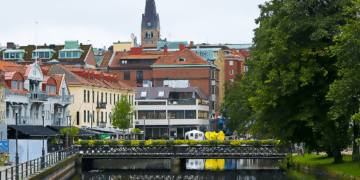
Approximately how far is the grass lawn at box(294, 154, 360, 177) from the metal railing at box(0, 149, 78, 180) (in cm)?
2113

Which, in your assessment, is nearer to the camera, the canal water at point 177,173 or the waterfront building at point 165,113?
the canal water at point 177,173

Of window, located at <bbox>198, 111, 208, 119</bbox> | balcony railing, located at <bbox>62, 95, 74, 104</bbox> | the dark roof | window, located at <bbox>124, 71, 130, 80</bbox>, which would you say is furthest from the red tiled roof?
balcony railing, located at <bbox>62, 95, 74, 104</bbox>

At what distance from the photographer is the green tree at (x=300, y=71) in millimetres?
46344

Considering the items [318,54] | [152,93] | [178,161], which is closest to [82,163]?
[178,161]

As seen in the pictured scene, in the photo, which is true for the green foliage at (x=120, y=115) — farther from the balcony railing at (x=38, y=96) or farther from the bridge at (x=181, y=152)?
the bridge at (x=181, y=152)

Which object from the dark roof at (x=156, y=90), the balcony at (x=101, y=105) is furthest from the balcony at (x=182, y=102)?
the balcony at (x=101, y=105)

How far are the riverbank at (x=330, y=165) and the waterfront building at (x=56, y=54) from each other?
286 ft

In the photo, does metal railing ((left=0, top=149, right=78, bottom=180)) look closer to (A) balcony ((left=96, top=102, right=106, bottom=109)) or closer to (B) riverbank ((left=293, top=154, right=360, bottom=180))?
(B) riverbank ((left=293, top=154, right=360, bottom=180))

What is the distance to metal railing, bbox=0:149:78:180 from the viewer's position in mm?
35188

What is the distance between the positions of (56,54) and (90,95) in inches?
1921

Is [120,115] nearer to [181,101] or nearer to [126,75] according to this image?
[181,101]

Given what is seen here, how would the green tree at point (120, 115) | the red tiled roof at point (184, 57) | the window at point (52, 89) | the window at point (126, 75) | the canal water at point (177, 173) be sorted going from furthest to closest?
1. the window at point (126, 75)
2. the red tiled roof at point (184, 57)
3. the green tree at point (120, 115)
4. the window at point (52, 89)
5. the canal water at point (177, 173)

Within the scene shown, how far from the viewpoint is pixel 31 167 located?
4147cm

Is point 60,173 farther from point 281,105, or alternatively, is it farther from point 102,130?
point 102,130
